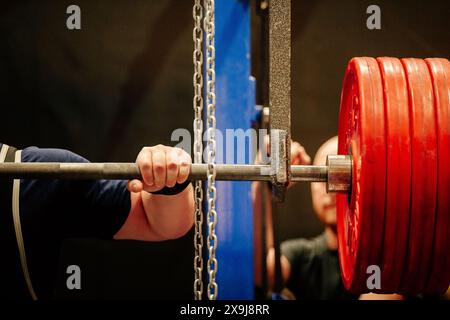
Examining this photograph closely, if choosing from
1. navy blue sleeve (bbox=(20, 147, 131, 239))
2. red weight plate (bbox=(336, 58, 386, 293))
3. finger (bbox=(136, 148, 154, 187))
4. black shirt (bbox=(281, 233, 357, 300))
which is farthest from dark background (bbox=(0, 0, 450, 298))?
finger (bbox=(136, 148, 154, 187))

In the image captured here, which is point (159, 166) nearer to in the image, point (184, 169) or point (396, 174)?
point (184, 169)

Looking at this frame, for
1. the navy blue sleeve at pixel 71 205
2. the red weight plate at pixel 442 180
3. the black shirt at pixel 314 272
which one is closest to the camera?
the red weight plate at pixel 442 180

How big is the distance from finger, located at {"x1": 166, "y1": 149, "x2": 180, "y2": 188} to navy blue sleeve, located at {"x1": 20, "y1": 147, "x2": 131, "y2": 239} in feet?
1.40

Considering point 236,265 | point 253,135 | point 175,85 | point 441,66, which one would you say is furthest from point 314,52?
point 441,66

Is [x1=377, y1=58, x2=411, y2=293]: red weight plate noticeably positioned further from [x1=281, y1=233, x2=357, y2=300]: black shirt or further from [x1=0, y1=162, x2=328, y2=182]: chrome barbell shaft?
[x1=281, y1=233, x2=357, y2=300]: black shirt

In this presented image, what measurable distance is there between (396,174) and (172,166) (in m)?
0.49

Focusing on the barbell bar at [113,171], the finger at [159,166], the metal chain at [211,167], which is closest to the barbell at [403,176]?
the barbell bar at [113,171]

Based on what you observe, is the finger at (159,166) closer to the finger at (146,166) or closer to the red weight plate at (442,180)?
the finger at (146,166)

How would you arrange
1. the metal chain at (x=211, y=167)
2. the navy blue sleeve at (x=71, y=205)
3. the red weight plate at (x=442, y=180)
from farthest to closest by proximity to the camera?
the navy blue sleeve at (x=71, y=205)
the red weight plate at (x=442, y=180)
the metal chain at (x=211, y=167)

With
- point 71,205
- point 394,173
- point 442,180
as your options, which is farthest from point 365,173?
point 71,205

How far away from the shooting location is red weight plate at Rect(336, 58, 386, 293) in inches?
45.9

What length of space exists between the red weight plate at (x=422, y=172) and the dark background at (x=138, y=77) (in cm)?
140

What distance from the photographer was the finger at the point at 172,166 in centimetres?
120

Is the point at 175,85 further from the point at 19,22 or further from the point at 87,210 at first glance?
the point at 87,210
